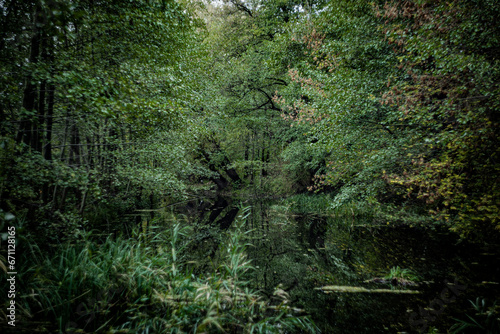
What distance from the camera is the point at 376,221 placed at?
7.89 m

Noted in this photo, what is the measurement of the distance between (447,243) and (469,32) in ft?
17.1

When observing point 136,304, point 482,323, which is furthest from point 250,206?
point 482,323

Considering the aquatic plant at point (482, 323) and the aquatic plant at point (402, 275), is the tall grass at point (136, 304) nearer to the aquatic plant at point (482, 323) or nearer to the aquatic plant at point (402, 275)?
the aquatic plant at point (482, 323)

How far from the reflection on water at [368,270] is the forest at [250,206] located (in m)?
0.04

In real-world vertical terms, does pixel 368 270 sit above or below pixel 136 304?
below

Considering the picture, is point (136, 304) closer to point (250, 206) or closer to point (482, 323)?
point (250, 206)

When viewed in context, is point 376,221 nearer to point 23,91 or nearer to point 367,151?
point 367,151

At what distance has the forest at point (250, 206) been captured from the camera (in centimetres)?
259

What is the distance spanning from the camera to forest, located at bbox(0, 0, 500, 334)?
2594 millimetres

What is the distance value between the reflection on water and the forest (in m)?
0.04

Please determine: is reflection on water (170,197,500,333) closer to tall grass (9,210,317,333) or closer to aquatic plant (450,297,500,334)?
aquatic plant (450,297,500,334)

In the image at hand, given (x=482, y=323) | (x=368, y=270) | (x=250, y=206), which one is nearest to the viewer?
(x=482, y=323)

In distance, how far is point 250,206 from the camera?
472 cm

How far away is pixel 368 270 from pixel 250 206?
2741 mm
